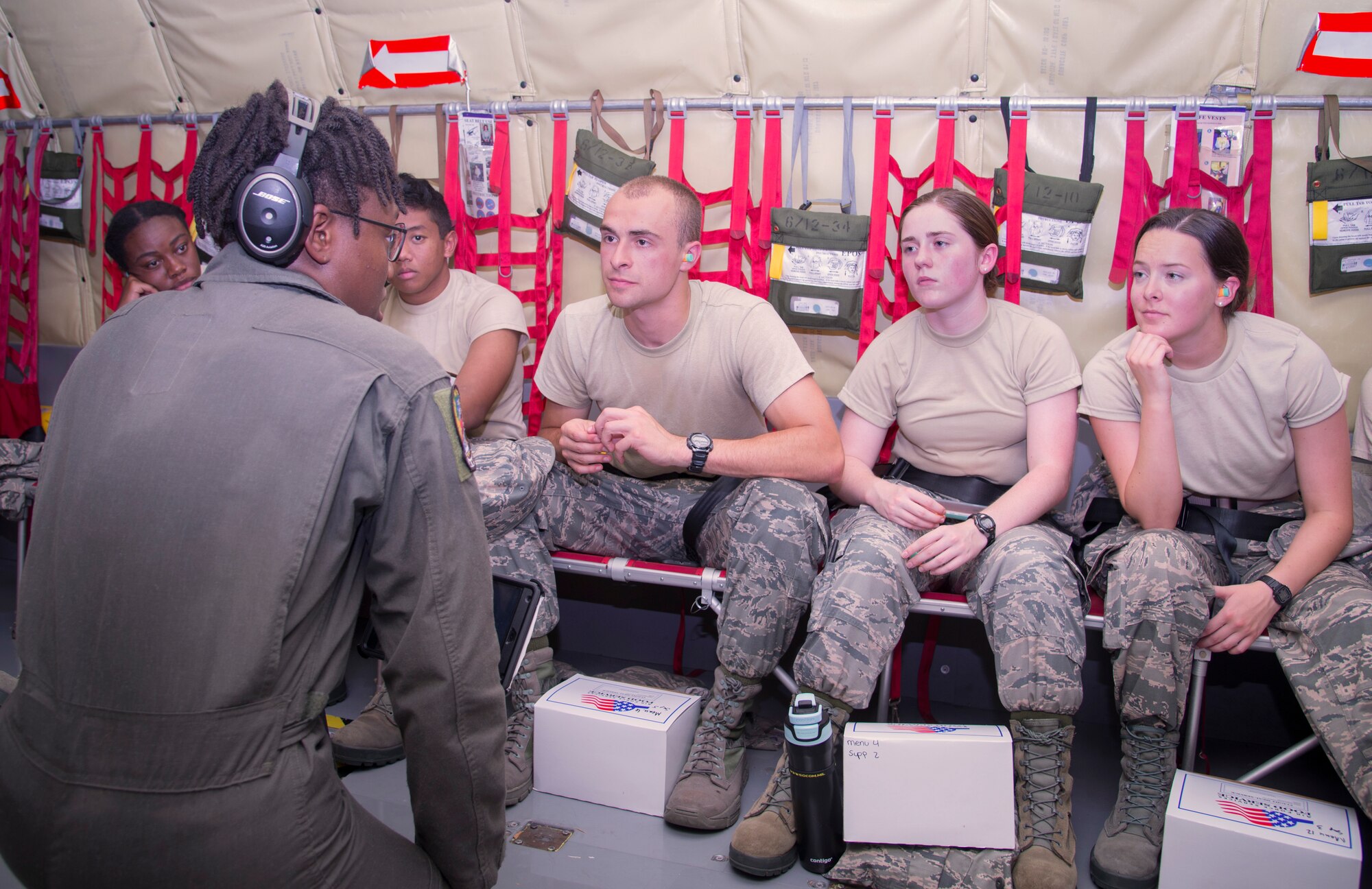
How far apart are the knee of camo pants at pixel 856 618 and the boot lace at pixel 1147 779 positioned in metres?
0.56

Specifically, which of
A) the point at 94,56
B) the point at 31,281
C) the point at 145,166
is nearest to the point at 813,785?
the point at 145,166

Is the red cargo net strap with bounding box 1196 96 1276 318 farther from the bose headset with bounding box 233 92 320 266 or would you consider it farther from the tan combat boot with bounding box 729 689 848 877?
the bose headset with bounding box 233 92 320 266

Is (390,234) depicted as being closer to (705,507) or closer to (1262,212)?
(705,507)

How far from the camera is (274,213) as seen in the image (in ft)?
3.54

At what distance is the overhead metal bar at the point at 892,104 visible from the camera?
2434mm

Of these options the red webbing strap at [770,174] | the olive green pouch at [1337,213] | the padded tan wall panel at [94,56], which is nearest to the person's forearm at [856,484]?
the red webbing strap at [770,174]

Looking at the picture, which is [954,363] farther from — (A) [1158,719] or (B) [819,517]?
(A) [1158,719]

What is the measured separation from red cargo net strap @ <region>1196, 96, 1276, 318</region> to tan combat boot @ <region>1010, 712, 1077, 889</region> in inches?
56.4

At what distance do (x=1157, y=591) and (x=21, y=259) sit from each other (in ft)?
14.6

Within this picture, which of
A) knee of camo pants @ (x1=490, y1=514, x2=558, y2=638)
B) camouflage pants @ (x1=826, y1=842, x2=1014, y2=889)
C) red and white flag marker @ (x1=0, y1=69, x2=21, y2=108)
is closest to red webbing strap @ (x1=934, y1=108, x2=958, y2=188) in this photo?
knee of camo pants @ (x1=490, y1=514, x2=558, y2=638)

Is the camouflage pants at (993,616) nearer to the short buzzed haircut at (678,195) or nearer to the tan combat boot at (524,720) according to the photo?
the tan combat boot at (524,720)

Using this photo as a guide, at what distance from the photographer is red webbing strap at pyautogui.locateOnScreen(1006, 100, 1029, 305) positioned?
256 cm

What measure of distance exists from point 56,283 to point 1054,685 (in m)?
4.20

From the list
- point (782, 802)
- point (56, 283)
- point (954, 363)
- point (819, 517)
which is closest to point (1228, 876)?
point (782, 802)
